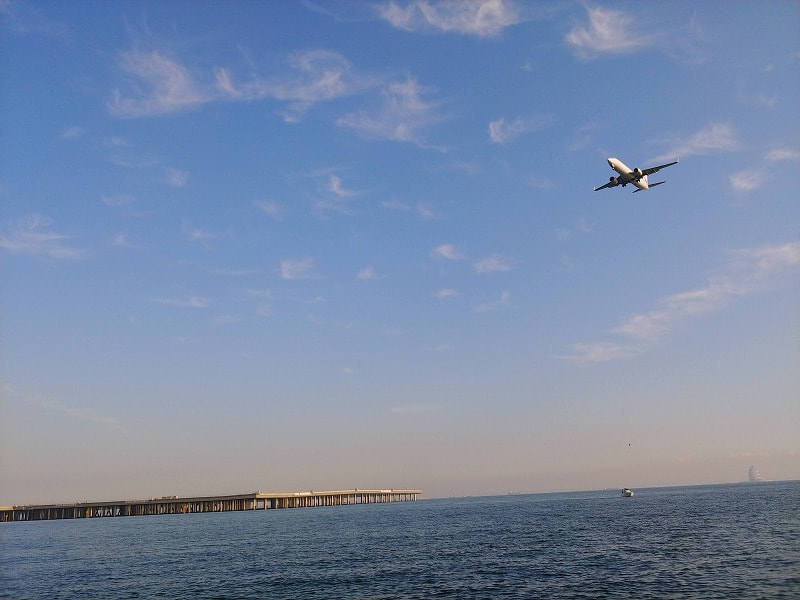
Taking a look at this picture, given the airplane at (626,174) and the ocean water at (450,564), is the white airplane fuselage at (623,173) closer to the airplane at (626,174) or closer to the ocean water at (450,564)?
the airplane at (626,174)

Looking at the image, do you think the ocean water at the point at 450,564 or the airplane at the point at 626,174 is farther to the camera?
the airplane at the point at 626,174

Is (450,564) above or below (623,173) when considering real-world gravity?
below

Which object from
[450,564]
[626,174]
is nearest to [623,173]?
[626,174]

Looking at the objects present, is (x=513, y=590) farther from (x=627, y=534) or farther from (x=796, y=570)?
(x=627, y=534)

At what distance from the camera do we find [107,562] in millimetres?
67500

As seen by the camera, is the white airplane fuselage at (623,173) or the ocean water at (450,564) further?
the white airplane fuselage at (623,173)

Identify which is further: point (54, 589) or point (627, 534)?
point (627, 534)

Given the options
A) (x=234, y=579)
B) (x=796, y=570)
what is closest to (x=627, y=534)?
(x=796, y=570)

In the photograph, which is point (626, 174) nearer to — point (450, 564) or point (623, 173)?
point (623, 173)

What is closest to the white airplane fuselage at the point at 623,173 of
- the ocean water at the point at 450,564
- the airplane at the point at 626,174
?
the airplane at the point at 626,174

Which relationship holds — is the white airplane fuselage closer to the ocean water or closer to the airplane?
the airplane

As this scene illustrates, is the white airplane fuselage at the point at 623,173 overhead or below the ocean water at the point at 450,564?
overhead

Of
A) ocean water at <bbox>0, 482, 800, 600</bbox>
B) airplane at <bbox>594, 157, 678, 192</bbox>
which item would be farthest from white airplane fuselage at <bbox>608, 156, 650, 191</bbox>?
ocean water at <bbox>0, 482, 800, 600</bbox>

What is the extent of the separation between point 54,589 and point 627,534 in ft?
199
